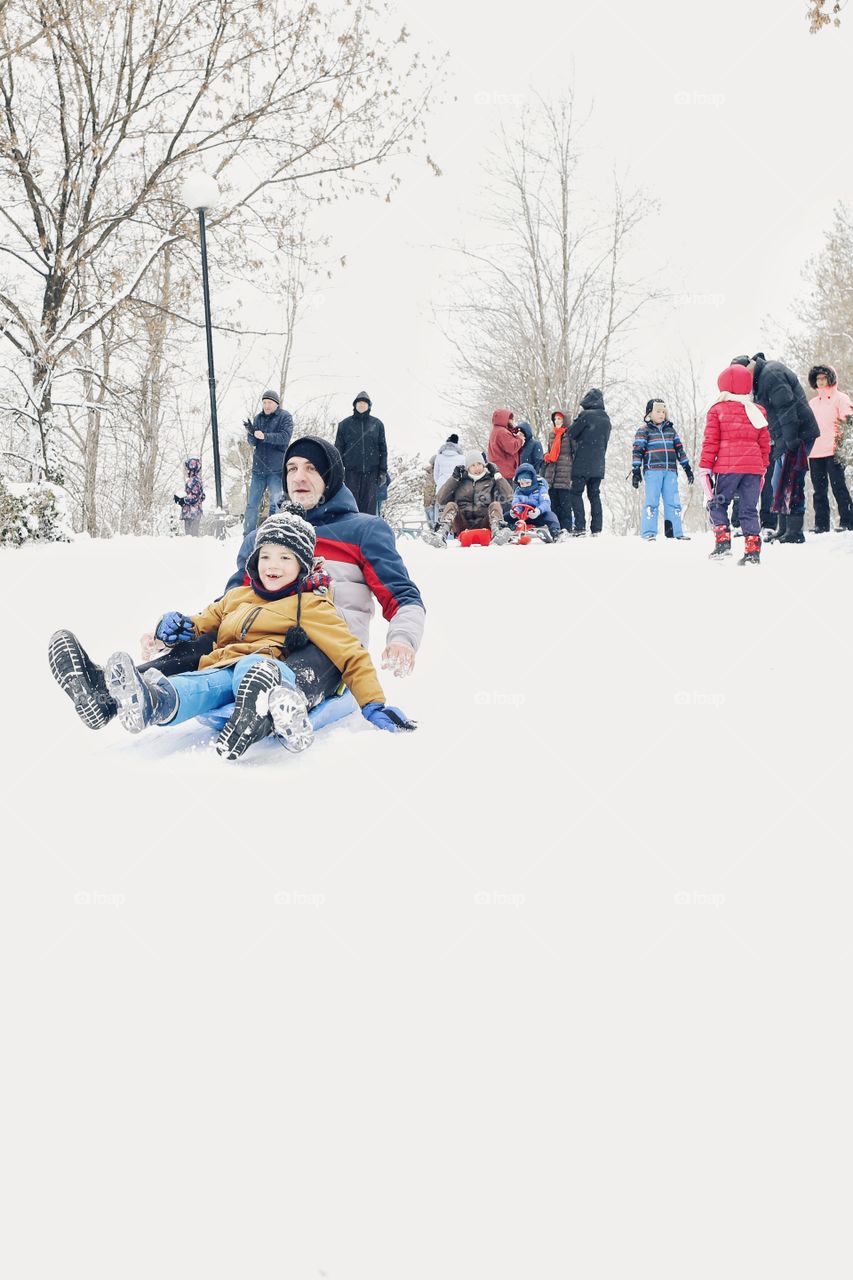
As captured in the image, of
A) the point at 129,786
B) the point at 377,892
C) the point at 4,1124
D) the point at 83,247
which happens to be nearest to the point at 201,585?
the point at 129,786

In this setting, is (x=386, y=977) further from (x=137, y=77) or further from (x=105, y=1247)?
(x=137, y=77)

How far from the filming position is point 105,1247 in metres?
1.54

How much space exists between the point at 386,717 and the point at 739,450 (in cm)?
509

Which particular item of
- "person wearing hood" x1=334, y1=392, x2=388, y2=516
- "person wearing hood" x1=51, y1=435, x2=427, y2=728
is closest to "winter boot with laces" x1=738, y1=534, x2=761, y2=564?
"person wearing hood" x1=51, y1=435, x2=427, y2=728

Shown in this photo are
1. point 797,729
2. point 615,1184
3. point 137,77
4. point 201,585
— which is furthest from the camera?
point 137,77

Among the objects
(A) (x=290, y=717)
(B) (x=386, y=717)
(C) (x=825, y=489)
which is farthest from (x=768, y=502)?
(A) (x=290, y=717)

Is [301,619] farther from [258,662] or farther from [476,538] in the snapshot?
[476,538]

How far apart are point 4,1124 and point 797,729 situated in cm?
325

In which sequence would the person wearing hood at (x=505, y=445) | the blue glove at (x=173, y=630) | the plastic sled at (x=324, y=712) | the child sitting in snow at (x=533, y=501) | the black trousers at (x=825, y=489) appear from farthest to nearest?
1. the person wearing hood at (x=505, y=445)
2. the child sitting in snow at (x=533, y=501)
3. the black trousers at (x=825, y=489)
4. the blue glove at (x=173, y=630)
5. the plastic sled at (x=324, y=712)

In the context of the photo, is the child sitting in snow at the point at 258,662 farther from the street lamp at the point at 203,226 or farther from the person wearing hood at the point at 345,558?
the street lamp at the point at 203,226

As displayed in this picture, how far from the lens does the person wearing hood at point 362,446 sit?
1073 centimetres

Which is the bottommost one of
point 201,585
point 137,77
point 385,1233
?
point 385,1233

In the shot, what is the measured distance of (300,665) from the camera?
12.8 feet

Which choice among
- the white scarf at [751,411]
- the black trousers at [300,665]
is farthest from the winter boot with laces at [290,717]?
the white scarf at [751,411]
